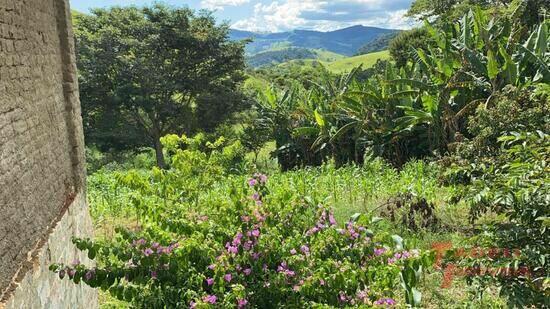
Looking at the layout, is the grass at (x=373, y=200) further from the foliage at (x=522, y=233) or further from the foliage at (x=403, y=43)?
the foliage at (x=403, y=43)

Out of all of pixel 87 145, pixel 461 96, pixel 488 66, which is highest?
pixel 488 66

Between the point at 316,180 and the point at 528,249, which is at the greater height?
the point at 528,249

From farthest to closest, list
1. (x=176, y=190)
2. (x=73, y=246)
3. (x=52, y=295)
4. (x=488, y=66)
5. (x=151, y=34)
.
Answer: (x=151, y=34)
(x=488, y=66)
(x=176, y=190)
(x=73, y=246)
(x=52, y=295)

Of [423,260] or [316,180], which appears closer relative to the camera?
[423,260]

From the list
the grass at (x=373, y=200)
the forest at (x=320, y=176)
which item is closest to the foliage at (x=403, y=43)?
the forest at (x=320, y=176)

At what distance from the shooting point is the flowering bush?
304cm

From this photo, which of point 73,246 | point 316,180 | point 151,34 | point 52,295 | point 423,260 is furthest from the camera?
point 151,34

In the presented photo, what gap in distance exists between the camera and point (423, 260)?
2.98 meters

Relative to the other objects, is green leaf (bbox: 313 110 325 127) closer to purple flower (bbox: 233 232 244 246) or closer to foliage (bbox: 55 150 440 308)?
foliage (bbox: 55 150 440 308)

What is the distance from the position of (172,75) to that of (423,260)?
64.3 ft

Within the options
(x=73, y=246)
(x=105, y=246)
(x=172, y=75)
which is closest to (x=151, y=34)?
(x=172, y=75)

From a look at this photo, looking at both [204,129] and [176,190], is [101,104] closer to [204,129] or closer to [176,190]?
[204,129]

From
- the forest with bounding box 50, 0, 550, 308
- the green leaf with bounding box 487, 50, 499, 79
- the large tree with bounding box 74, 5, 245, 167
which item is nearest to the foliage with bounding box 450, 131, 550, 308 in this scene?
the forest with bounding box 50, 0, 550, 308

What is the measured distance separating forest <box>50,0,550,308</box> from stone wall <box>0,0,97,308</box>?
1.25 ft
